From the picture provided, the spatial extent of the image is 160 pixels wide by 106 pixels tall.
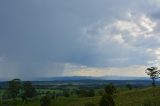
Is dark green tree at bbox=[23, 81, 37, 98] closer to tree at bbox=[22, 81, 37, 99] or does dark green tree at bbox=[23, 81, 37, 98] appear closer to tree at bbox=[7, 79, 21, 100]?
tree at bbox=[22, 81, 37, 99]

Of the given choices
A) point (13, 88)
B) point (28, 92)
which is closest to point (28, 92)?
point (28, 92)

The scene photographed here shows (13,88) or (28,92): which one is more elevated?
(13,88)

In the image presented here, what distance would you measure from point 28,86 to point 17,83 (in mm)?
6501

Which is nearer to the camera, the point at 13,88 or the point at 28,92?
the point at 28,92

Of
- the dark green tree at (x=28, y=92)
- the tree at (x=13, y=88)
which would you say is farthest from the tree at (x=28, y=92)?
the tree at (x=13, y=88)

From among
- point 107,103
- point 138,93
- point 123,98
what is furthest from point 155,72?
point 107,103

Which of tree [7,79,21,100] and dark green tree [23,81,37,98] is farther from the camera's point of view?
tree [7,79,21,100]

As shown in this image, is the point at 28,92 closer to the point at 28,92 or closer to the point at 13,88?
the point at 28,92

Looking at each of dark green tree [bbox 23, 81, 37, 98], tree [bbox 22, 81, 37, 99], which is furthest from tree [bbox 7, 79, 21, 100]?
tree [bbox 22, 81, 37, 99]

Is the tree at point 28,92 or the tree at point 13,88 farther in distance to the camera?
the tree at point 13,88

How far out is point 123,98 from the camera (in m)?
133

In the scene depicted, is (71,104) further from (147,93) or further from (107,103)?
(107,103)

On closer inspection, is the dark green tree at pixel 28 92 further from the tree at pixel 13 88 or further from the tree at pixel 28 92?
the tree at pixel 13 88

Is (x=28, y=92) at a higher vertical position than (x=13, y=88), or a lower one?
lower
